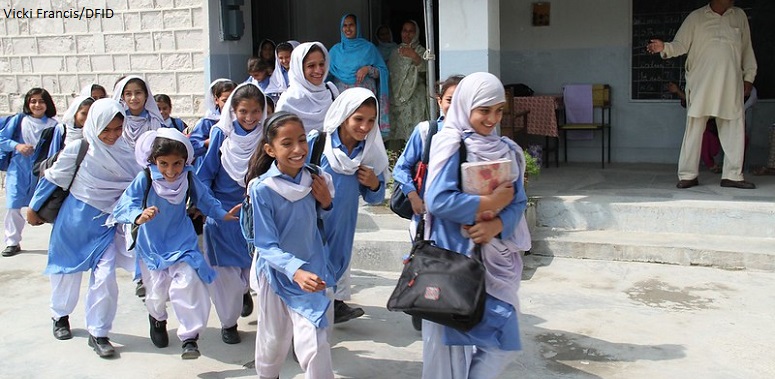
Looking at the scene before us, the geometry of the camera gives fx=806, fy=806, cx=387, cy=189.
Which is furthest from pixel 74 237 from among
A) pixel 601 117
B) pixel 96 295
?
pixel 601 117

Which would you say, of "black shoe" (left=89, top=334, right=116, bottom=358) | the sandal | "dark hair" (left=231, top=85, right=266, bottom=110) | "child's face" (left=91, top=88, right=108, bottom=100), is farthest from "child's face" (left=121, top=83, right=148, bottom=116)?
the sandal

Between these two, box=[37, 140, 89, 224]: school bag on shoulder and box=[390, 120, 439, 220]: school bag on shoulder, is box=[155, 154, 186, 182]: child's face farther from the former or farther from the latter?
box=[390, 120, 439, 220]: school bag on shoulder

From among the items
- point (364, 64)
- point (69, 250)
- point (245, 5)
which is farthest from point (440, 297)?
point (245, 5)

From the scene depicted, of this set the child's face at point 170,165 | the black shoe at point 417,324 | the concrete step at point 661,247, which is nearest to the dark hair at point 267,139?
the child's face at point 170,165

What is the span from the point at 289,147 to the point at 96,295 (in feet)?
5.72

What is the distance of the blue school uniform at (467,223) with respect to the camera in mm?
3211

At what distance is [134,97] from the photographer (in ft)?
17.6

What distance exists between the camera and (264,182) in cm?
350

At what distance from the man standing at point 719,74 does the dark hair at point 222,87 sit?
3604mm

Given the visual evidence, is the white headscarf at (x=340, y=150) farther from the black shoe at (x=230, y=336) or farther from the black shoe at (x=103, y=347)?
the black shoe at (x=103, y=347)

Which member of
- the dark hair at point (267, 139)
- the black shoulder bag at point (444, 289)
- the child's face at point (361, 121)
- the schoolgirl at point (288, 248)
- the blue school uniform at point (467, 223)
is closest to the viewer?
the black shoulder bag at point (444, 289)

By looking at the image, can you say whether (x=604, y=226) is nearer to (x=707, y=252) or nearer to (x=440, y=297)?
(x=707, y=252)

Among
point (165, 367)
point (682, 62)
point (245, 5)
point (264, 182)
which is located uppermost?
point (245, 5)

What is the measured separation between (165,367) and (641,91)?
6388 mm
